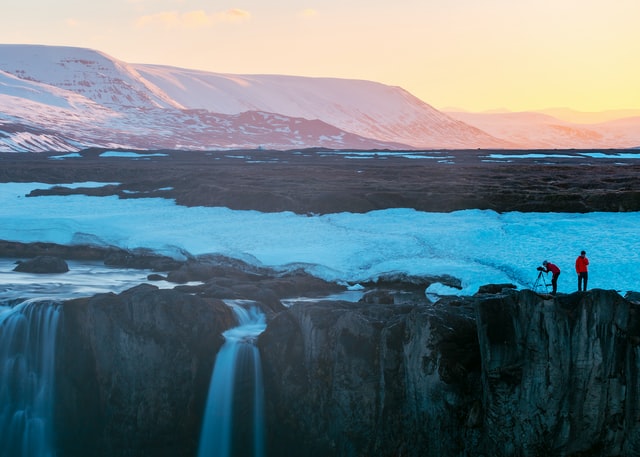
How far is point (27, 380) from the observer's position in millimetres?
21078

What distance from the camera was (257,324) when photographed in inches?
911

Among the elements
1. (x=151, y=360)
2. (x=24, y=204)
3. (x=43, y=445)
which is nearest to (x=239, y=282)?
(x=151, y=360)

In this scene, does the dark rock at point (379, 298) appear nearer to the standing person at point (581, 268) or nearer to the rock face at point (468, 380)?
the rock face at point (468, 380)

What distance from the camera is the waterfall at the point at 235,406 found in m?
20.1

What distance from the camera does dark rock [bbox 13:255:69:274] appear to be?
30797 mm

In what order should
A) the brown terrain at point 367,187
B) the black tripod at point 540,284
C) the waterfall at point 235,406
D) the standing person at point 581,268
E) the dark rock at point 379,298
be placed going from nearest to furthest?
the waterfall at point 235,406 < the dark rock at point 379,298 < the standing person at point 581,268 < the black tripod at point 540,284 < the brown terrain at point 367,187

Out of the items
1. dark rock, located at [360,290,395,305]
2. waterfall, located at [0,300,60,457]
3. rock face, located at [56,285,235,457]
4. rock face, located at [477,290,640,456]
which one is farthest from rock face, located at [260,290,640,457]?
waterfall, located at [0,300,60,457]

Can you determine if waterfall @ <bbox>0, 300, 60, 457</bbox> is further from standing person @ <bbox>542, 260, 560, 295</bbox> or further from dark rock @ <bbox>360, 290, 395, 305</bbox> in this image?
Answer: standing person @ <bbox>542, 260, 560, 295</bbox>

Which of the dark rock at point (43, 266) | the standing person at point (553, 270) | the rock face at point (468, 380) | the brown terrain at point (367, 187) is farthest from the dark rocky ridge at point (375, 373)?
the brown terrain at point (367, 187)

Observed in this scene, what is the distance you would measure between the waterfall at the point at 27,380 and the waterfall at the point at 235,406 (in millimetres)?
4400

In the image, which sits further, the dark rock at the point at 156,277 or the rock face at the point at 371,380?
the dark rock at the point at 156,277

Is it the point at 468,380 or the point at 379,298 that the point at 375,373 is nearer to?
the point at 468,380

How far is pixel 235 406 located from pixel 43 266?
558 inches

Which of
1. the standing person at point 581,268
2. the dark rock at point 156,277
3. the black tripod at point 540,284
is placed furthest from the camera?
the dark rock at point 156,277
